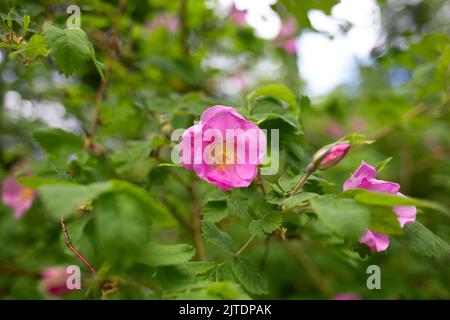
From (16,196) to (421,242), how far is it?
1.43 meters

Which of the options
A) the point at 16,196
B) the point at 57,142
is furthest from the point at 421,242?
the point at 16,196

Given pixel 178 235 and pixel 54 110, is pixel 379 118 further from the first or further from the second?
pixel 54 110

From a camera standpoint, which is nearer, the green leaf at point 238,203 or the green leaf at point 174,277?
the green leaf at point 174,277

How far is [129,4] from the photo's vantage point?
1.33 metres

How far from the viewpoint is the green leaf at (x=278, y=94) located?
961mm

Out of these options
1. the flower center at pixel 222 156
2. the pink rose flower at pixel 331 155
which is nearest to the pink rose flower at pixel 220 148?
the flower center at pixel 222 156

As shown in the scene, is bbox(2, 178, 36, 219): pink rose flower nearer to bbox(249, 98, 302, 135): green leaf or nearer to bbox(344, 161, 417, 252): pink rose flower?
bbox(249, 98, 302, 135): green leaf

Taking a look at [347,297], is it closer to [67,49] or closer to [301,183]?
[301,183]

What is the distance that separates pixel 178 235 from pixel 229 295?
1064 mm

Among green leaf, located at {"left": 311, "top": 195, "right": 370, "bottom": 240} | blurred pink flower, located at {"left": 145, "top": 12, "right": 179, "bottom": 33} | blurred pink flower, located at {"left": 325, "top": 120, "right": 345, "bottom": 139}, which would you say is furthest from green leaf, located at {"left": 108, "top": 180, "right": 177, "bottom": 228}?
blurred pink flower, located at {"left": 325, "top": 120, "right": 345, "bottom": 139}

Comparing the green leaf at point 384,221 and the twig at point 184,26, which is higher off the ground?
the twig at point 184,26

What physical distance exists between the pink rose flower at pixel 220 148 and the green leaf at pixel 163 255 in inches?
6.0

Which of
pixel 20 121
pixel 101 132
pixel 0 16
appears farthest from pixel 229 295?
pixel 20 121

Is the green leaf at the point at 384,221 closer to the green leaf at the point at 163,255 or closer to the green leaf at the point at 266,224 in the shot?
the green leaf at the point at 266,224
